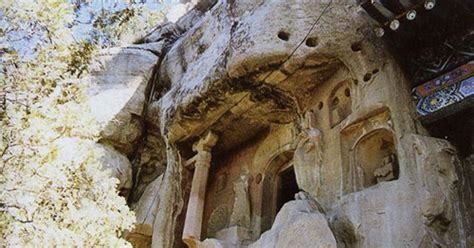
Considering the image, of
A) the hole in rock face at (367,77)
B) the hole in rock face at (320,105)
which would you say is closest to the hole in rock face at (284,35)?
the hole in rock face at (320,105)

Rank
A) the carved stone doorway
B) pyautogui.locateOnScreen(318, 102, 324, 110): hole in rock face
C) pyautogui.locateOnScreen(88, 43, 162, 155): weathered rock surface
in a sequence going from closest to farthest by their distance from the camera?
pyautogui.locateOnScreen(318, 102, 324, 110): hole in rock face, the carved stone doorway, pyautogui.locateOnScreen(88, 43, 162, 155): weathered rock surface

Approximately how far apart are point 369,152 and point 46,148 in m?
4.97

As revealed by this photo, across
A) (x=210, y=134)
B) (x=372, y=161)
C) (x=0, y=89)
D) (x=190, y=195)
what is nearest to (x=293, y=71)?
(x=372, y=161)

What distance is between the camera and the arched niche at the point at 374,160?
26.5 ft

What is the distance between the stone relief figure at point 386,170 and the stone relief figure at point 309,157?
Result: 3.10 feet

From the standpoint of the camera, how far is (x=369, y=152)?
8555mm

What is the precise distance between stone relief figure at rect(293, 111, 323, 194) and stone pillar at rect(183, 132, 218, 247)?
7.66 feet

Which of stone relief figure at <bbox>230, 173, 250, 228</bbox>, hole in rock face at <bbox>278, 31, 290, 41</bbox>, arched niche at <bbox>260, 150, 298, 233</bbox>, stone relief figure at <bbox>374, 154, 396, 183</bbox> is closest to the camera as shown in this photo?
stone relief figure at <bbox>374, 154, 396, 183</bbox>

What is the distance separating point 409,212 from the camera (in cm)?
684

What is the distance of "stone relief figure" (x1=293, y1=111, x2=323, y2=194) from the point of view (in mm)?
8630

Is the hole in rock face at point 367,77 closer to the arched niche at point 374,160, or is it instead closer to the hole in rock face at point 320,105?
the arched niche at point 374,160

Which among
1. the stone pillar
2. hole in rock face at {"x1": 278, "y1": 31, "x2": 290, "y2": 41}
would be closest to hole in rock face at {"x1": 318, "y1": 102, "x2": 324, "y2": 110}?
hole in rock face at {"x1": 278, "y1": 31, "x2": 290, "y2": 41}

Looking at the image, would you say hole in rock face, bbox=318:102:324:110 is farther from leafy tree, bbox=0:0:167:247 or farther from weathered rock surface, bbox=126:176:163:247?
weathered rock surface, bbox=126:176:163:247

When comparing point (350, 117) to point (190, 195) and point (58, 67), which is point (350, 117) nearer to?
point (190, 195)
